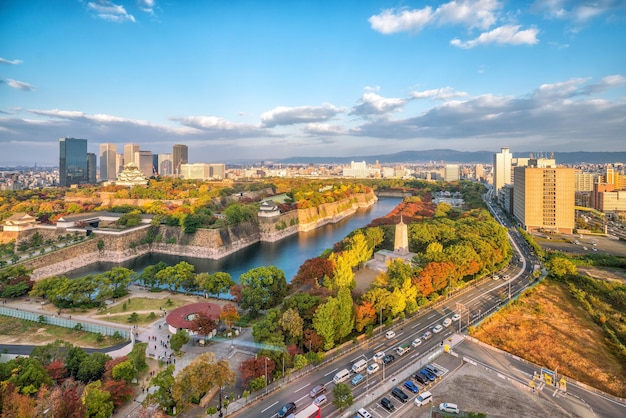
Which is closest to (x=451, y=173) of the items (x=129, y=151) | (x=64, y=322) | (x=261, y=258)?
(x=261, y=258)

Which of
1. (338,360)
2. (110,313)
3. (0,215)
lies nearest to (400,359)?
(338,360)

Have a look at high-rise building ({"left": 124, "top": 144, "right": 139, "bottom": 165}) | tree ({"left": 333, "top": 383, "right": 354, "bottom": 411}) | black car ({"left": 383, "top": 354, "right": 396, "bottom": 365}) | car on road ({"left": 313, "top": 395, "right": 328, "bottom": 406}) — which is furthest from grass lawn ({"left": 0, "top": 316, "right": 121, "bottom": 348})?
high-rise building ({"left": 124, "top": 144, "right": 139, "bottom": 165})

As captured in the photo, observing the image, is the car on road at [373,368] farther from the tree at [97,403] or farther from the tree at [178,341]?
the tree at [97,403]

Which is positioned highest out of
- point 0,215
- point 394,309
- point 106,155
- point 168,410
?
point 106,155

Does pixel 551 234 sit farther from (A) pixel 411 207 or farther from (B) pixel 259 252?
(B) pixel 259 252

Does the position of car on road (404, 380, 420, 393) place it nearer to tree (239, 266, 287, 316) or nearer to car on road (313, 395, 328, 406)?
car on road (313, 395, 328, 406)

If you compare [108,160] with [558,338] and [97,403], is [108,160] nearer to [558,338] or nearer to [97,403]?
[97,403]
